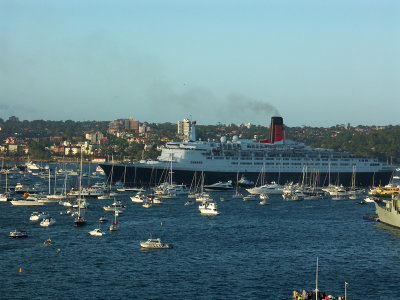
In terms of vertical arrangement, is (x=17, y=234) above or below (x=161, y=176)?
below

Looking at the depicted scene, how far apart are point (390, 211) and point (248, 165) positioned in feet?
191

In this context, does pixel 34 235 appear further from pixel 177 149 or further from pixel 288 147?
pixel 288 147

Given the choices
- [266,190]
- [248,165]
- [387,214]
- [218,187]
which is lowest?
[218,187]

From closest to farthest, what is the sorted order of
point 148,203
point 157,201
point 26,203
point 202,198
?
point 148,203 → point 26,203 → point 157,201 → point 202,198

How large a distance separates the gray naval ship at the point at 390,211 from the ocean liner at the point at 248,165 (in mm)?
42620

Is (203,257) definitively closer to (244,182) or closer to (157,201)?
(157,201)

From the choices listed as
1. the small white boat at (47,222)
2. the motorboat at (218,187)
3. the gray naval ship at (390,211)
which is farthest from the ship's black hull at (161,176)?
the small white boat at (47,222)

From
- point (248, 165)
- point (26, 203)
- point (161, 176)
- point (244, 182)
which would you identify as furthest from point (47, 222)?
point (248, 165)

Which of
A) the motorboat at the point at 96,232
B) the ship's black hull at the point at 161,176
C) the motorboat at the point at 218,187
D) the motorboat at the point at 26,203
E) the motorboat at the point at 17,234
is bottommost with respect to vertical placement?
the motorboat at the point at 26,203

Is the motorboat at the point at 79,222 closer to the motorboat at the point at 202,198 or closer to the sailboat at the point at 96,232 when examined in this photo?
the sailboat at the point at 96,232

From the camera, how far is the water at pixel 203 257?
4516cm

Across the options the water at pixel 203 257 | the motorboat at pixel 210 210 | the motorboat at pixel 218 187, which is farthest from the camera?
the motorboat at pixel 218 187

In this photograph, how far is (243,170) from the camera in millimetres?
127062

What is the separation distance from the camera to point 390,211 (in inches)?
2803
